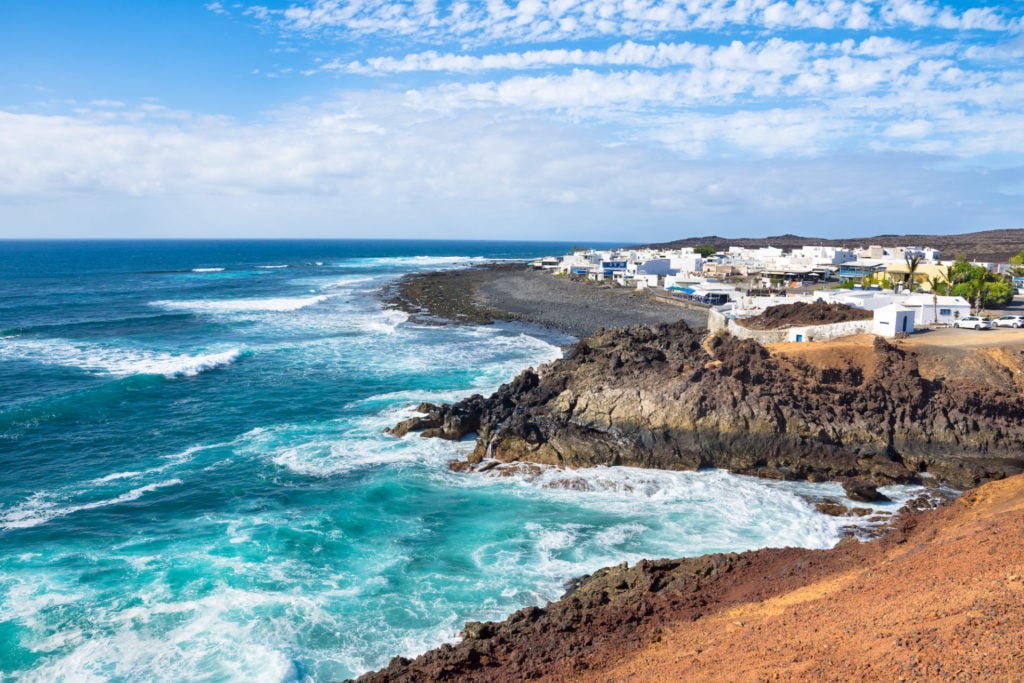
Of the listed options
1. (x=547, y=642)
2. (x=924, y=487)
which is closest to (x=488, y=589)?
(x=547, y=642)

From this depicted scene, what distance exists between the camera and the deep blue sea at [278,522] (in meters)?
17.3

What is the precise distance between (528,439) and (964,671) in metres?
20.5

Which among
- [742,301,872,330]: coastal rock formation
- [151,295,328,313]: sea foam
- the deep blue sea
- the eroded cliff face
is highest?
[742,301,872,330]: coastal rock formation

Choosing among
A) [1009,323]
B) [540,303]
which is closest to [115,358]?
[540,303]

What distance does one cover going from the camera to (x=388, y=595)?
19.2 meters

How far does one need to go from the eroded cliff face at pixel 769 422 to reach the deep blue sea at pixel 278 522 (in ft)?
5.33

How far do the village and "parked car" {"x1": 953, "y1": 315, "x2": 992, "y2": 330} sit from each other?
50mm

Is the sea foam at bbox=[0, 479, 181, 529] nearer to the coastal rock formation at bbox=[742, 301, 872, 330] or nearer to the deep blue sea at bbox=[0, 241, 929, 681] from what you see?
the deep blue sea at bbox=[0, 241, 929, 681]

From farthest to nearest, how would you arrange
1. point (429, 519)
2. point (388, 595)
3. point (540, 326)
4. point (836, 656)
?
point (540, 326) < point (429, 519) < point (388, 595) < point (836, 656)

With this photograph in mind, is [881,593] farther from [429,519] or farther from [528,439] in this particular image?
[528,439]

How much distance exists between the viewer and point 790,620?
14008 millimetres

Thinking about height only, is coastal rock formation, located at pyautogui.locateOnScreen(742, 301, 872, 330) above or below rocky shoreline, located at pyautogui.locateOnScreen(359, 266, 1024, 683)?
above

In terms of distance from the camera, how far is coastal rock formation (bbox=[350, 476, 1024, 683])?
11.3 meters

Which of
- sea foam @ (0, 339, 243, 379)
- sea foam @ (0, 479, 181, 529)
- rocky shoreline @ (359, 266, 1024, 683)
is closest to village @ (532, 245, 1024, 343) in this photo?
rocky shoreline @ (359, 266, 1024, 683)
